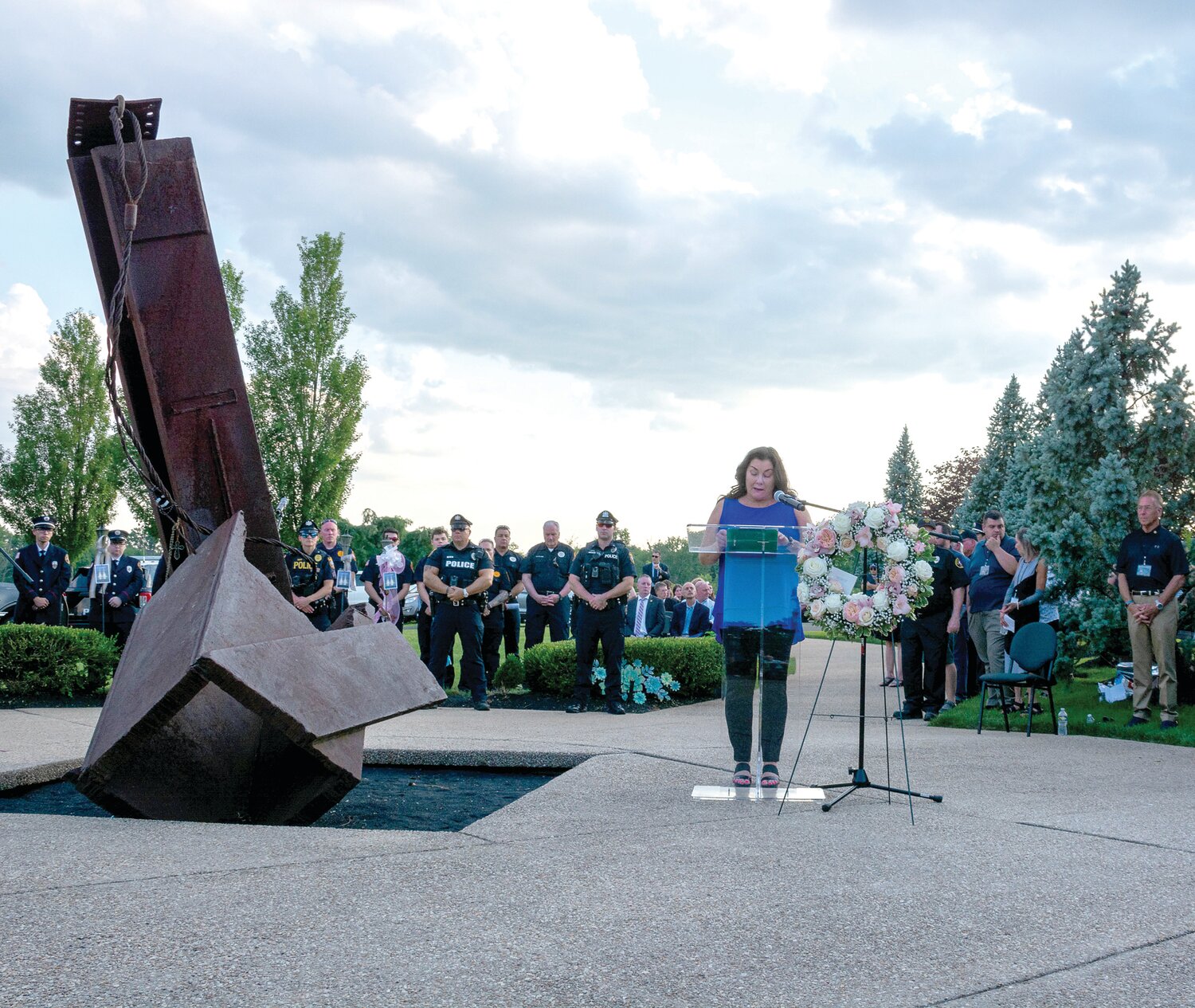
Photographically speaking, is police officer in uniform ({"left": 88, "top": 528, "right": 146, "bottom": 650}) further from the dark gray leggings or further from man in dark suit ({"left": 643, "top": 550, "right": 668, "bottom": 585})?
the dark gray leggings

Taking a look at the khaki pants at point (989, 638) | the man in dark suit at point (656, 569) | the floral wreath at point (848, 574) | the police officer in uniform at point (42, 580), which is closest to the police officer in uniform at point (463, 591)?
the police officer in uniform at point (42, 580)

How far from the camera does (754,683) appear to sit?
593 cm

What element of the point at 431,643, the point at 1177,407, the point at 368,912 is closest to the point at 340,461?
the point at 431,643

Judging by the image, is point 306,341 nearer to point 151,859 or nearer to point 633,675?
point 633,675

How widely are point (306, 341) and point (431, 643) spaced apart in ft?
97.0

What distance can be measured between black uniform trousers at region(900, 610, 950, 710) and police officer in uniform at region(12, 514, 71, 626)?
9713 millimetres

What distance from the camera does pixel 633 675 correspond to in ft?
40.1

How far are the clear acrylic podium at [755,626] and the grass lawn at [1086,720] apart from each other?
4.23m

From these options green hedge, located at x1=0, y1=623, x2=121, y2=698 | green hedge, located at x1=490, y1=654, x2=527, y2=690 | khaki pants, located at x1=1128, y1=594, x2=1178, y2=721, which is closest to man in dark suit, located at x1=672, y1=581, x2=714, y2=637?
green hedge, located at x1=490, y1=654, x2=527, y2=690

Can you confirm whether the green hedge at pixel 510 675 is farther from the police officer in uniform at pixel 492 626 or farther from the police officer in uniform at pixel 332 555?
the police officer in uniform at pixel 332 555

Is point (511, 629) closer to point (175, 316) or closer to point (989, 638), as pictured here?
point (989, 638)

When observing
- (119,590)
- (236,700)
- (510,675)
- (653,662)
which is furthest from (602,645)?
(119,590)

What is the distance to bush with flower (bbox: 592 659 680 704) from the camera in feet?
39.8

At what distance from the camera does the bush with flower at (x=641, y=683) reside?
12.1 m
